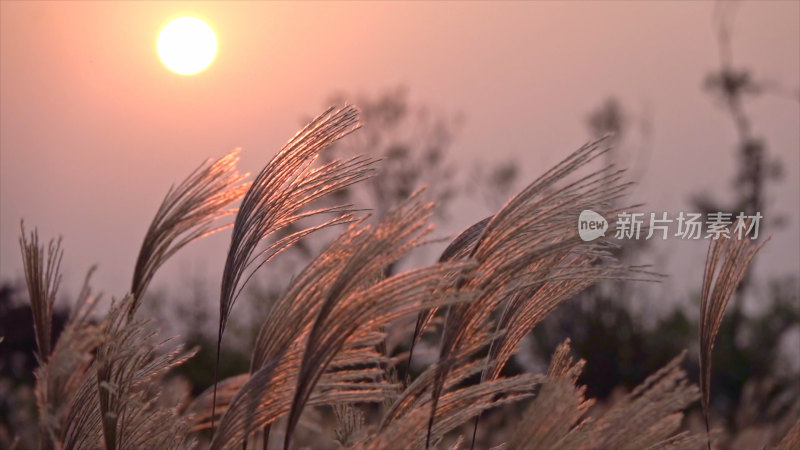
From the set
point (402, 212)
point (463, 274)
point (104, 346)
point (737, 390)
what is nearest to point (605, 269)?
point (463, 274)

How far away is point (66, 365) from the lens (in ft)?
4.84

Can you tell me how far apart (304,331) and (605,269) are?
1.80 feet

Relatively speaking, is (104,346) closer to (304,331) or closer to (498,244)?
(304,331)

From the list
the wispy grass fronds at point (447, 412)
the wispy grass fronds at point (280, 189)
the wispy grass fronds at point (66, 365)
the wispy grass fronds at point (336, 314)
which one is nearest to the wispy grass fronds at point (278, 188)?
the wispy grass fronds at point (280, 189)

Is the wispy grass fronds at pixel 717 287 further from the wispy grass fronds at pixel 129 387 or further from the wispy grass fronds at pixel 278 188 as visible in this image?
the wispy grass fronds at pixel 129 387

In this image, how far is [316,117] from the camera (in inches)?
72.1

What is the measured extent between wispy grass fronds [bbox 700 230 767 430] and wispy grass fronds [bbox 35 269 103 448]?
126cm

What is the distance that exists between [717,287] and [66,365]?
1335 mm

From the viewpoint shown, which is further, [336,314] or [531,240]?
[531,240]

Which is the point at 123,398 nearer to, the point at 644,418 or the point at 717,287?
the point at 644,418

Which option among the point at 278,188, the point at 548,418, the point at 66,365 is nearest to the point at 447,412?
the point at 548,418

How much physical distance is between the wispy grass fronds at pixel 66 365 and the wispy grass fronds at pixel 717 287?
126cm

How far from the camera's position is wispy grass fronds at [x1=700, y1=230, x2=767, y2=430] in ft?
6.70

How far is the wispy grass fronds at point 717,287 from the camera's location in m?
2.04
